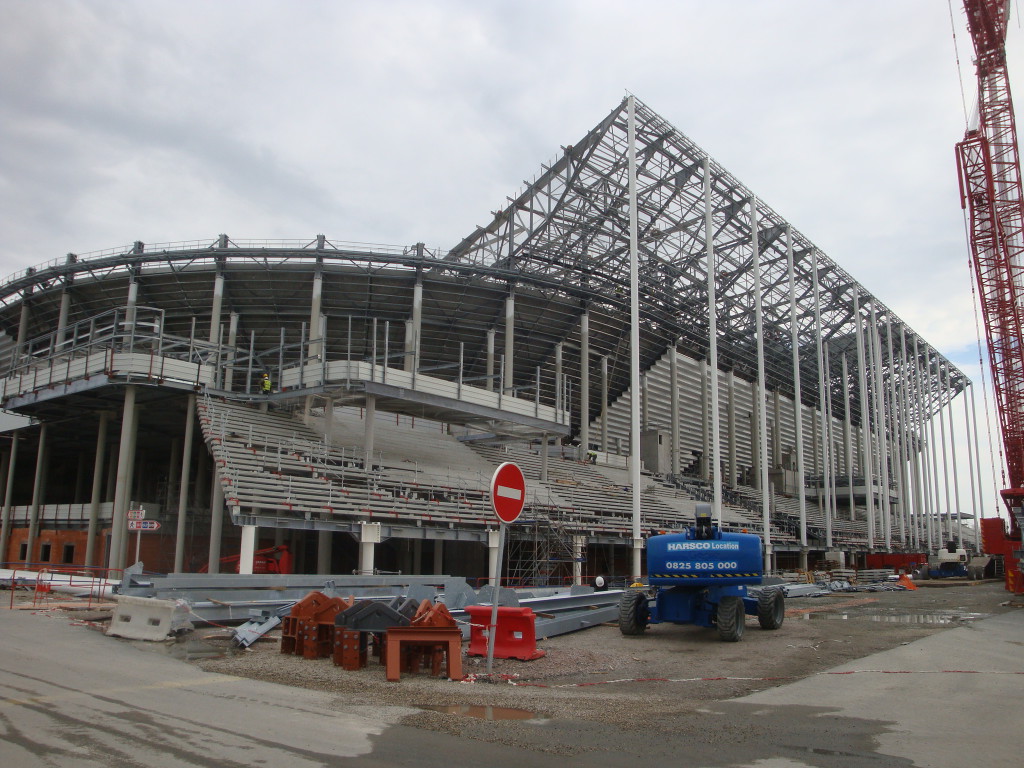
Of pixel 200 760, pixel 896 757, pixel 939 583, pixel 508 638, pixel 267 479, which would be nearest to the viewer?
pixel 200 760

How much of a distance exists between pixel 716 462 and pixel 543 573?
768 cm

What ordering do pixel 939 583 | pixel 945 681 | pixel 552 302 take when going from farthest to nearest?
pixel 552 302 → pixel 939 583 → pixel 945 681

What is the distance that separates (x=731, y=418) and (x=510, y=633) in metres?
50.7

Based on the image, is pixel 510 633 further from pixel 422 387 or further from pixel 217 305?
pixel 217 305

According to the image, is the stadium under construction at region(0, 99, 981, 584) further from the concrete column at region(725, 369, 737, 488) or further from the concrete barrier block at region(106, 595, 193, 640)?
the concrete barrier block at region(106, 595, 193, 640)

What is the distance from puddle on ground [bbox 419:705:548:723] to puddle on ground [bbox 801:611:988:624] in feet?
43.2

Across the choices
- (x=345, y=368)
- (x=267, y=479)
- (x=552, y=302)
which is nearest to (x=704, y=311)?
(x=552, y=302)

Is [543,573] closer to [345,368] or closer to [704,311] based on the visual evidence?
[345,368]

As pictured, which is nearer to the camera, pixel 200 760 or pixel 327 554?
pixel 200 760

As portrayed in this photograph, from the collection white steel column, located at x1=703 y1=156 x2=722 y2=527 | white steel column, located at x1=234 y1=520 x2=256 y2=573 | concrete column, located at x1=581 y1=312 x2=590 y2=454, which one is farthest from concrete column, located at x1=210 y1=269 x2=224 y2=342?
white steel column, located at x1=703 y1=156 x2=722 y2=527

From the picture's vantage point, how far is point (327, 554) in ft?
87.9

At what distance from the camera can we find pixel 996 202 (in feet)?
123

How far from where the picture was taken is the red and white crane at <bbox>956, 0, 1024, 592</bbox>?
1470 inches

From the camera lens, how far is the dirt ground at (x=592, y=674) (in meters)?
7.52
